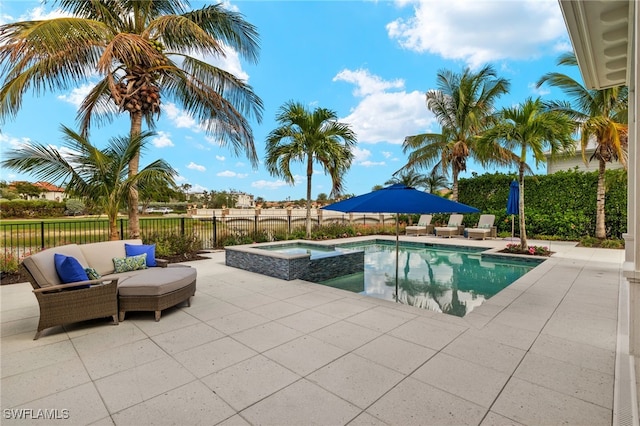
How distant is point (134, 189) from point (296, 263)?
13.1 ft

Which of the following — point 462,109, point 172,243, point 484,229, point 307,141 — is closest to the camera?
point 172,243

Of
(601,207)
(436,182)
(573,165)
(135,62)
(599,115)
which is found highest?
(135,62)

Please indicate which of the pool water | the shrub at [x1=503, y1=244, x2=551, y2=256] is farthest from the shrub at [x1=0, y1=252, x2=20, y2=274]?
the shrub at [x1=503, y1=244, x2=551, y2=256]

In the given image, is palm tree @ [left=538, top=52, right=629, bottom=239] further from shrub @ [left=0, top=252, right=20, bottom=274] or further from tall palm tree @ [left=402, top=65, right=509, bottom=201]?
shrub @ [left=0, top=252, right=20, bottom=274]

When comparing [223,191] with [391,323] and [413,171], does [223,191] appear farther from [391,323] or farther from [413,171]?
[391,323]

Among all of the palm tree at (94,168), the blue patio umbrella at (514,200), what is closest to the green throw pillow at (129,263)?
the palm tree at (94,168)

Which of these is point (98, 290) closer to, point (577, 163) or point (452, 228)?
point (452, 228)

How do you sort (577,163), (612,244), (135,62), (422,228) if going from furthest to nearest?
(577,163), (422,228), (612,244), (135,62)

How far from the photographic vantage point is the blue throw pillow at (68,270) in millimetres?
3625

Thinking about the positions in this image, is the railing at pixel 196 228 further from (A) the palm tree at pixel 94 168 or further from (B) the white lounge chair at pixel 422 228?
(B) the white lounge chair at pixel 422 228

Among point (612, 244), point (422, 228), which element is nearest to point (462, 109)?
point (422, 228)

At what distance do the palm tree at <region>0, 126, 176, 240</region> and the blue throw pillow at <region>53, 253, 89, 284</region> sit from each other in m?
2.81

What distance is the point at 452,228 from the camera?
45.8 ft

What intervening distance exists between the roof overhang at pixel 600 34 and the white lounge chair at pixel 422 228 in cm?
1015
